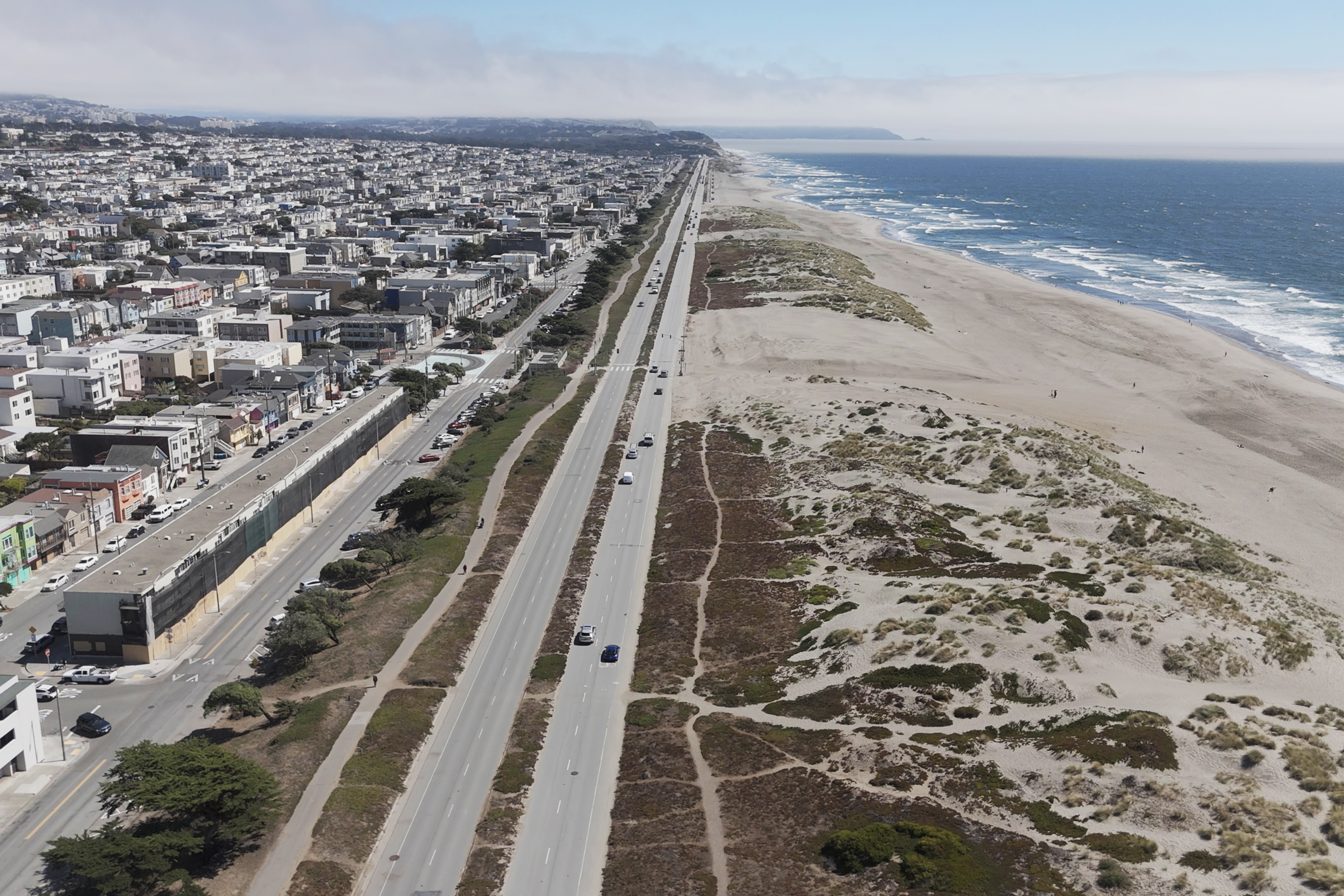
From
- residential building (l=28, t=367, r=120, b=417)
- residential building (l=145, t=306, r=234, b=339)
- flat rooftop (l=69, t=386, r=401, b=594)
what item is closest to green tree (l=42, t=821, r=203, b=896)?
flat rooftop (l=69, t=386, r=401, b=594)

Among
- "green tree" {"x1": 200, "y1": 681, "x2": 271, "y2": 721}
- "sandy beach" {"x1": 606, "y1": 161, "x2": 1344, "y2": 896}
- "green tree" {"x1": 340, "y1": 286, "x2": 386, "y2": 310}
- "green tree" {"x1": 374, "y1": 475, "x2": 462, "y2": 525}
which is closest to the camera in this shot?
"sandy beach" {"x1": 606, "y1": 161, "x2": 1344, "y2": 896}

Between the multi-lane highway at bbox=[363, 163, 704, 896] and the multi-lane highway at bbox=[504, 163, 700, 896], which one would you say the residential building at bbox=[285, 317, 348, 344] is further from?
the multi-lane highway at bbox=[504, 163, 700, 896]

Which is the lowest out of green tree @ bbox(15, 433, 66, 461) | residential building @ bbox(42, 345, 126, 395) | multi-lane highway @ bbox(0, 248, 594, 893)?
multi-lane highway @ bbox(0, 248, 594, 893)

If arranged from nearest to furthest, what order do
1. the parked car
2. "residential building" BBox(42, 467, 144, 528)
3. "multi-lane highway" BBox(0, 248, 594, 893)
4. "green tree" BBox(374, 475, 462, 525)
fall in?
"multi-lane highway" BBox(0, 248, 594, 893) < the parked car < "residential building" BBox(42, 467, 144, 528) < "green tree" BBox(374, 475, 462, 525)

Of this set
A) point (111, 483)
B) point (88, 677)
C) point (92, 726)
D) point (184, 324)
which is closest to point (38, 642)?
point (88, 677)

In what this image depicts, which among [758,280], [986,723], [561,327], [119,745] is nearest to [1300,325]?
[758,280]

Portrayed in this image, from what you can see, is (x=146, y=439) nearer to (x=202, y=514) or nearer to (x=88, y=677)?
(x=202, y=514)
